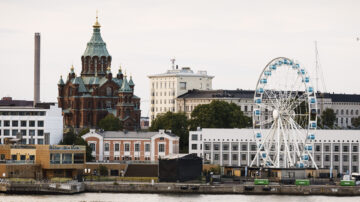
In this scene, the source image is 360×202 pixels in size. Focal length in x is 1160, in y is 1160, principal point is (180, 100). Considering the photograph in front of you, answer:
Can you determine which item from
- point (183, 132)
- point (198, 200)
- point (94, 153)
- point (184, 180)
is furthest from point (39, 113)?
point (198, 200)

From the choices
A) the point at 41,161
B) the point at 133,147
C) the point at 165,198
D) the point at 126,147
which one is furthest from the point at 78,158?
the point at 133,147

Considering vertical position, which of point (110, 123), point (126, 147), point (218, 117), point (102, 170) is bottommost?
point (102, 170)

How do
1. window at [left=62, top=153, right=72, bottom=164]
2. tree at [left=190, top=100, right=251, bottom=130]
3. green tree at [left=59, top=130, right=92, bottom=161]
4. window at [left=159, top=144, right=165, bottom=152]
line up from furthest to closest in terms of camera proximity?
tree at [left=190, top=100, right=251, bottom=130] → window at [left=159, top=144, right=165, bottom=152] → green tree at [left=59, top=130, right=92, bottom=161] → window at [left=62, top=153, right=72, bottom=164]

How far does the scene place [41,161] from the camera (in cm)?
12538

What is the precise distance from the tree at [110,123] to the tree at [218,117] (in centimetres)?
1440

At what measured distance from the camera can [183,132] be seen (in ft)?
555

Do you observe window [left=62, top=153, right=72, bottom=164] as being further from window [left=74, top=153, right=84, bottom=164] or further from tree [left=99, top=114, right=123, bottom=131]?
tree [left=99, top=114, right=123, bottom=131]

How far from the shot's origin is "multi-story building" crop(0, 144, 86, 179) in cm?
12350

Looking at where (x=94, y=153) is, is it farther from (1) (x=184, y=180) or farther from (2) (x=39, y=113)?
(1) (x=184, y=180)

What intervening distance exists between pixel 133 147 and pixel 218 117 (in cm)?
2514

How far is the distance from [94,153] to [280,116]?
30.4m

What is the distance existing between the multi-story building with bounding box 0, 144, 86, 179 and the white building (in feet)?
69.9

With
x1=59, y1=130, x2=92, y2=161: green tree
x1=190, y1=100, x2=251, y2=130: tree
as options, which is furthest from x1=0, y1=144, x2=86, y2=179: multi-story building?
x1=190, y1=100, x2=251, y2=130: tree

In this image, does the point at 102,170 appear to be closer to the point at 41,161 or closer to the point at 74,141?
the point at 41,161
